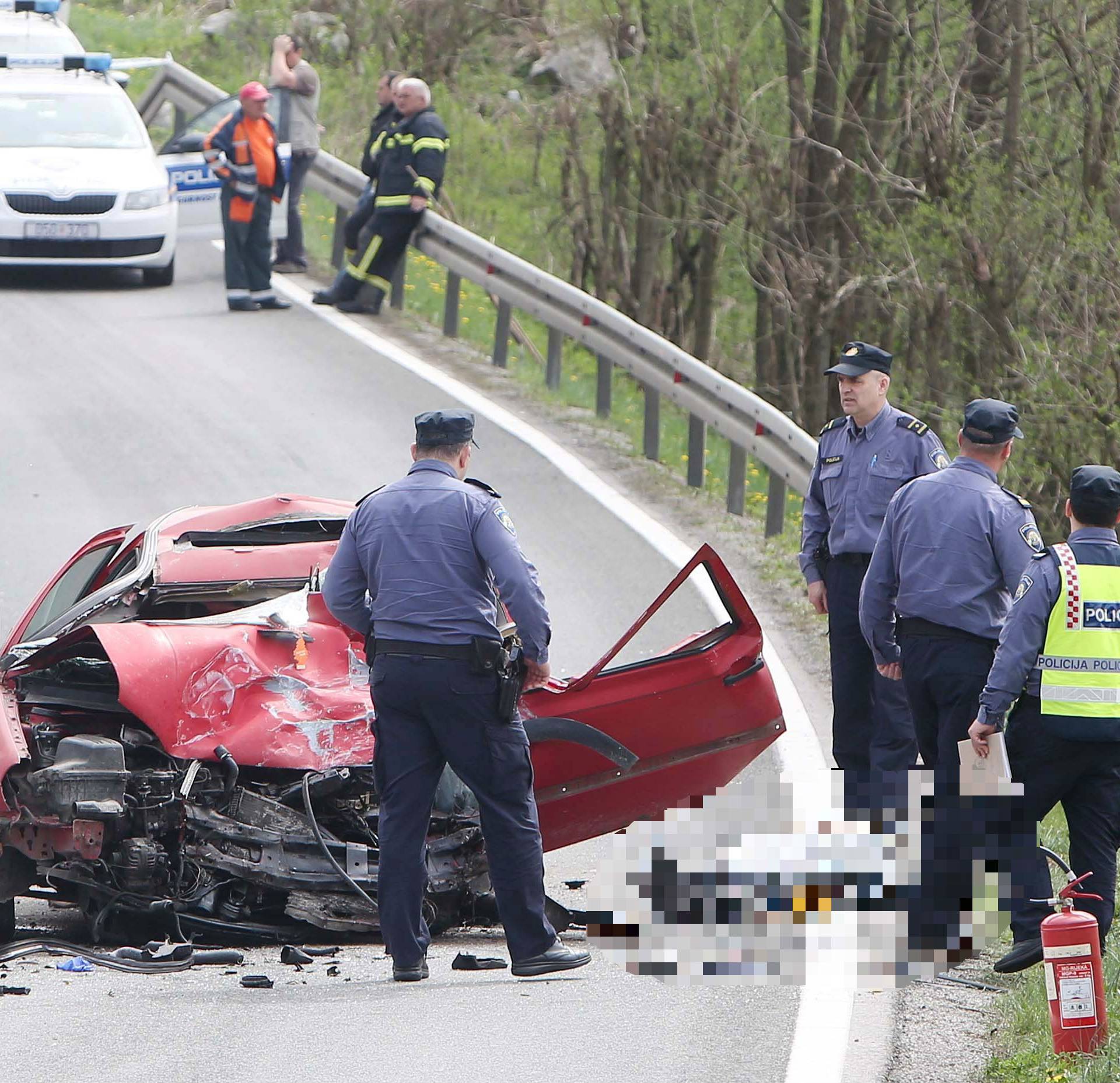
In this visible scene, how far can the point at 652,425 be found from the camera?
1275 centimetres

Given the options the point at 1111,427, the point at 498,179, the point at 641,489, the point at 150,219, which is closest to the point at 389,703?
the point at 641,489

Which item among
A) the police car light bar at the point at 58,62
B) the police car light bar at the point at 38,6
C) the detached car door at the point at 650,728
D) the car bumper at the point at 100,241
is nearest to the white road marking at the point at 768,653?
the detached car door at the point at 650,728

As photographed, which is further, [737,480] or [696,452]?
[696,452]

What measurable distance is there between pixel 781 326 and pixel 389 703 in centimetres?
1535

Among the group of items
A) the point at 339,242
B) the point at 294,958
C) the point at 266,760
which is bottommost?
the point at 294,958

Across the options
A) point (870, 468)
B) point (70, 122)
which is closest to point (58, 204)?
point (70, 122)

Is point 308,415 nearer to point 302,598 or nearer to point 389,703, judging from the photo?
point 302,598

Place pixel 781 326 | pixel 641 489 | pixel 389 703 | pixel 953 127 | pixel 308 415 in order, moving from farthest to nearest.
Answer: pixel 781 326 → pixel 953 127 → pixel 308 415 → pixel 641 489 → pixel 389 703

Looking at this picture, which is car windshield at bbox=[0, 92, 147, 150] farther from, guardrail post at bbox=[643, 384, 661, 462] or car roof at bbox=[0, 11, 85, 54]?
guardrail post at bbox=[643, 384, 661, 462]

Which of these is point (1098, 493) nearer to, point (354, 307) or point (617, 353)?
point (617, 353)

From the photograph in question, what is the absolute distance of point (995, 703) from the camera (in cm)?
574

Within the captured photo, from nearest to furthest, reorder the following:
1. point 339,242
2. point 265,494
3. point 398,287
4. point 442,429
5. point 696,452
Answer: point 442,429, point 265,494, point 696,452, point 398,287, point 339,242

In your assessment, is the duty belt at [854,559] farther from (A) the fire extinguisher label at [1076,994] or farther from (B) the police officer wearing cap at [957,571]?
(A) the fire extinguisher label at [1076,994]

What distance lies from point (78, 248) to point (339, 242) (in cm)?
250
